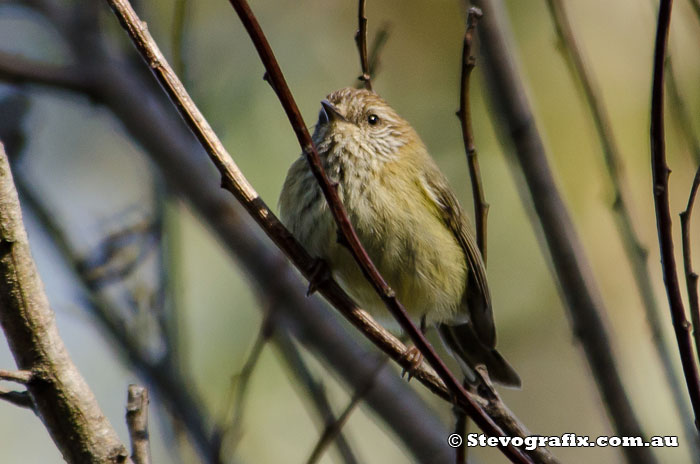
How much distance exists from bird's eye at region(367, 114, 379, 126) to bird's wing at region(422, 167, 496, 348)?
1.52 feet

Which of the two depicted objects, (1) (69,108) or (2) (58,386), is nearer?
(2) (58,386)

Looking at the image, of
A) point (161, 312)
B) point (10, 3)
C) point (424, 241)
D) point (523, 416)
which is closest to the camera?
point (161, 312)

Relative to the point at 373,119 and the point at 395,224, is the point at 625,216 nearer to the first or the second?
the point at 395,224

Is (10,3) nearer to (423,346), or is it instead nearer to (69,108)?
(69,108)

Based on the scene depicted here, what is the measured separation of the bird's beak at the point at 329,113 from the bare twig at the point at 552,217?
90 cm

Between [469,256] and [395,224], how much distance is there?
2.50 ft

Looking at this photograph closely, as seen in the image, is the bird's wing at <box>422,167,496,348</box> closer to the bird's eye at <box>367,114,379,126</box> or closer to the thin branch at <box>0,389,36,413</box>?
the bird's eye at <box>367,114,379,126</box>

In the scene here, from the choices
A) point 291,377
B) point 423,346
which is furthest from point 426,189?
point 423,346

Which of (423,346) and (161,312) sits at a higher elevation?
(161,312)

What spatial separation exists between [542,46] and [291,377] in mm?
5336

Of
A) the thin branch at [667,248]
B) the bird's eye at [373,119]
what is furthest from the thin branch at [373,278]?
the bird's eye at [373,119]

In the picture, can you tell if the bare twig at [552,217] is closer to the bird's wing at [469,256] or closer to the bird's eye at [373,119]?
the bird's wing at [469,256]

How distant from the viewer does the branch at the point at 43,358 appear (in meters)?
2.37

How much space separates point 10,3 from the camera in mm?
5254
